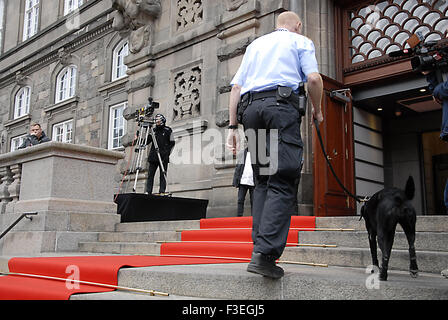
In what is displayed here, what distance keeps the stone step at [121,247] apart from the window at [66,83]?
11719 mm

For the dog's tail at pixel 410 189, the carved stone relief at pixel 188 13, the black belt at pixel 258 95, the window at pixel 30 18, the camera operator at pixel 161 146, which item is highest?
the window at pixel 30 18

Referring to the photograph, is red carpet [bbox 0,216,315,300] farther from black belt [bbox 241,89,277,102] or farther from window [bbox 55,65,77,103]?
window [bbox 55,65,77,103]

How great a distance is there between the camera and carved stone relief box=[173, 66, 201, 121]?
11.1m

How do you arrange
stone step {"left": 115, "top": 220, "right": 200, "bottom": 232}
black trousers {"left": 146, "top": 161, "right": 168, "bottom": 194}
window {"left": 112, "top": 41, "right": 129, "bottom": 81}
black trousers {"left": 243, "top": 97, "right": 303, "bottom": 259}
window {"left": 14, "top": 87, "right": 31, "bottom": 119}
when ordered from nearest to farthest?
black trousers {"left": 243, "top": 97, "right": 303, "bottom": 259} → stone step {"left": 115, "top": 220, "right": 200, "bottom": 232} → black trousers {"left": 146, "top": 161, "right": 168, "bottom": 194} → window {"left": 112, "top": 41, "right": 129, "bottom": 81} → window {"left": 14, "top": 87, "right": 31, "bottom": 119}

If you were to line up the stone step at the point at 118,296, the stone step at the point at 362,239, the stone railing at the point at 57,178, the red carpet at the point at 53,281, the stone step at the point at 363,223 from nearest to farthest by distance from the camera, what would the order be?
the stone step at the point at 118,296, the red carpet at the point at 53,281, the stone step at the point at 362,239, the stone step at the point at 363,223, the stone railing at the point at 57,178

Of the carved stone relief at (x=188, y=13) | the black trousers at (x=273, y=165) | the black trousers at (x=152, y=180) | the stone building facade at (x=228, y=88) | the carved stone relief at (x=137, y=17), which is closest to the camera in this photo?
the black trousers at (x=273, y=165)

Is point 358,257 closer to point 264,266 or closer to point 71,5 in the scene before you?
point 264,266

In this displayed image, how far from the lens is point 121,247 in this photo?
21.1ft

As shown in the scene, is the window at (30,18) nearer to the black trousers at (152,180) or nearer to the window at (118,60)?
the window at (118,60)

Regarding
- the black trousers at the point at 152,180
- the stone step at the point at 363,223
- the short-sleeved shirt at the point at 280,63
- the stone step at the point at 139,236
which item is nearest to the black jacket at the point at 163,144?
the black trousers at the point at 152,180

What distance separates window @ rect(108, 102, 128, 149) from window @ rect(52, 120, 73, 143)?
7.38ft

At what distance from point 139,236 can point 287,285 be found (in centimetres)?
415

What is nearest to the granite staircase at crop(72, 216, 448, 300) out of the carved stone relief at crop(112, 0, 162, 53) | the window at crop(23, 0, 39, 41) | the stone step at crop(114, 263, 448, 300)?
the stone step at crop(114, 263, 448, 300)

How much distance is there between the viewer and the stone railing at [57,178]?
723cm
